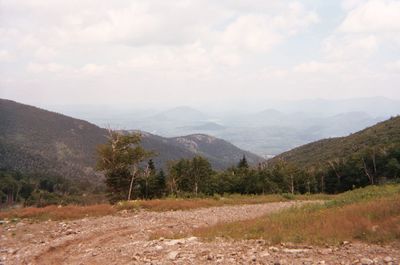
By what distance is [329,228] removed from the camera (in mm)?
11562

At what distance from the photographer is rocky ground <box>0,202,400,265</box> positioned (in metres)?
9.49

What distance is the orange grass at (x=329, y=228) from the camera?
10625 mm

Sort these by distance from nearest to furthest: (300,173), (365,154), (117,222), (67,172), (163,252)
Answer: (163,252), (117,222), (365,154), (300,173), (67,172)

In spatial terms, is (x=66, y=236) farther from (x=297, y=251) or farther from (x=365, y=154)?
(x=365, y=154)

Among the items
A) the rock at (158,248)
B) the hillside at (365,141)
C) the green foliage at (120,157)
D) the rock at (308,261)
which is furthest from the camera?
the hillside at (365,141)

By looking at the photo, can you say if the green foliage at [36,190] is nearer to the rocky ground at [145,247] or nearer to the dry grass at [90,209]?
the dry grass at [90,209]

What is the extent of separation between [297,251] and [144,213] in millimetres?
12551

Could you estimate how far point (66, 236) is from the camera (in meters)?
15.6

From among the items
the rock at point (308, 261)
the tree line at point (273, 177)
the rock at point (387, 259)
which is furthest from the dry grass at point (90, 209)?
the tree line at point (273, 177)

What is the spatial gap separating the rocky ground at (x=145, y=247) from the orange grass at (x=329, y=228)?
58 cm

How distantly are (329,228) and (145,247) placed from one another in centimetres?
608

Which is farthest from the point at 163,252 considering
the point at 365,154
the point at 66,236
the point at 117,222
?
the point at 365,154

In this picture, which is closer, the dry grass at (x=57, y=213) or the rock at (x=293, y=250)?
the rock at (x=293, y=250)

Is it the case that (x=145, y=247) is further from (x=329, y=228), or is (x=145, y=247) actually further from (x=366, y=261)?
(x=366, y=261)
